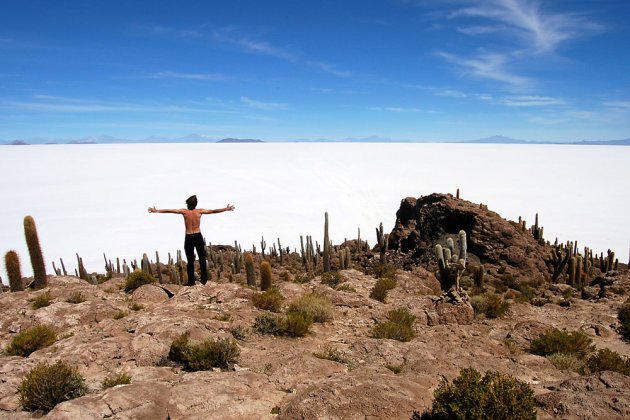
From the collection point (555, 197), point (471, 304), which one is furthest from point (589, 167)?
point (471, 304)

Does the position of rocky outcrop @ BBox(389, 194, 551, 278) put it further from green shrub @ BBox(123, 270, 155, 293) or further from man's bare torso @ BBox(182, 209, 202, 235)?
man's bare torso @ BBox(182, 209, 202, 235)

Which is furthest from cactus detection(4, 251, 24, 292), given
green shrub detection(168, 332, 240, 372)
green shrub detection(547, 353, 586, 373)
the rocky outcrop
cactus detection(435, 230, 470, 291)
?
the rocky outcrop

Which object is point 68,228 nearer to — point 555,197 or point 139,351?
point 139,351

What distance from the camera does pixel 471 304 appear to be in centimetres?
1118

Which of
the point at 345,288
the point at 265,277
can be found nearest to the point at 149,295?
the point at 265,277

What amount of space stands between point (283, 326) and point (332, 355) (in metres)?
1.51

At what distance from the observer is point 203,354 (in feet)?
20.7

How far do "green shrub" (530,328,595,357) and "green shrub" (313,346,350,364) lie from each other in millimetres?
4176

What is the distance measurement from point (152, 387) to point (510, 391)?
4.48 metres

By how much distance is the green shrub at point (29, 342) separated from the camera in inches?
292

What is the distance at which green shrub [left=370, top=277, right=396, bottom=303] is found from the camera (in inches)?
462

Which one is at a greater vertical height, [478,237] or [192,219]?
[192,219]

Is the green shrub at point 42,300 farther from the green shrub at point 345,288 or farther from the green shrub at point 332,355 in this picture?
the green shrub at point 345,288

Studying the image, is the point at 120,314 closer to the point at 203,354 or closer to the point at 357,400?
the point at 203,354
